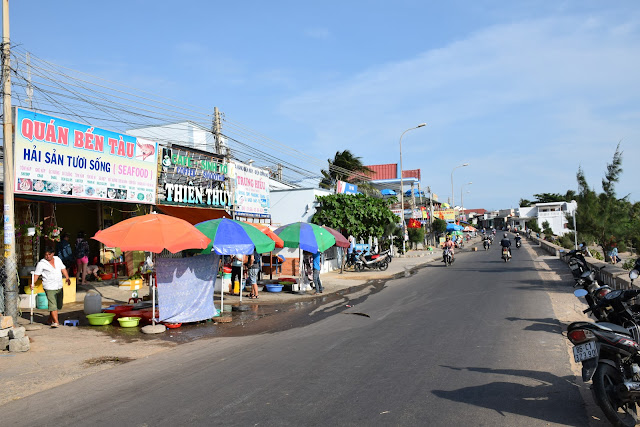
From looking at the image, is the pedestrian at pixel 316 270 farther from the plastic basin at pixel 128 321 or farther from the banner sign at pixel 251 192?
the plastic basin at pixel 128 321

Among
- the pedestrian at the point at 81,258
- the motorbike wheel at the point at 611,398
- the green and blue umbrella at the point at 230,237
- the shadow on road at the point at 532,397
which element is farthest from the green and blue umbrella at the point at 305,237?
the motorbike wheel at the point at 611,398

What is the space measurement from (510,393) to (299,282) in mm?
12151

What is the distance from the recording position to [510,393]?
568 centimetres

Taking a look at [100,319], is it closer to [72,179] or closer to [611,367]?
[72,179]

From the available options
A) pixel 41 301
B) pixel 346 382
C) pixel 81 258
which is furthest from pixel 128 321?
pixel 81 258

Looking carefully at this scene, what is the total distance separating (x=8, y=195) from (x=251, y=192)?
12495 millimetres

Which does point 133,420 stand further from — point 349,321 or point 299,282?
point 299,282

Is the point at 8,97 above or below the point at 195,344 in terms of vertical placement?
above

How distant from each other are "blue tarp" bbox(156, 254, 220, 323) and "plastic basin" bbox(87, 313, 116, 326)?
4.35ft

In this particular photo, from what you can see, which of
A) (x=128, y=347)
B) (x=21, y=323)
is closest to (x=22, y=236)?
(x=21, y=323)

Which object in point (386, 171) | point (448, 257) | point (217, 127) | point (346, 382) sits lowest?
point (346, 382)

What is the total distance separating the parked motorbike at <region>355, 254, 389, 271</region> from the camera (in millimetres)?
26984

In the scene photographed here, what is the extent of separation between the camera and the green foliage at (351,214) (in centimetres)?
2594

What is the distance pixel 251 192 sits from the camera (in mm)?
22125
